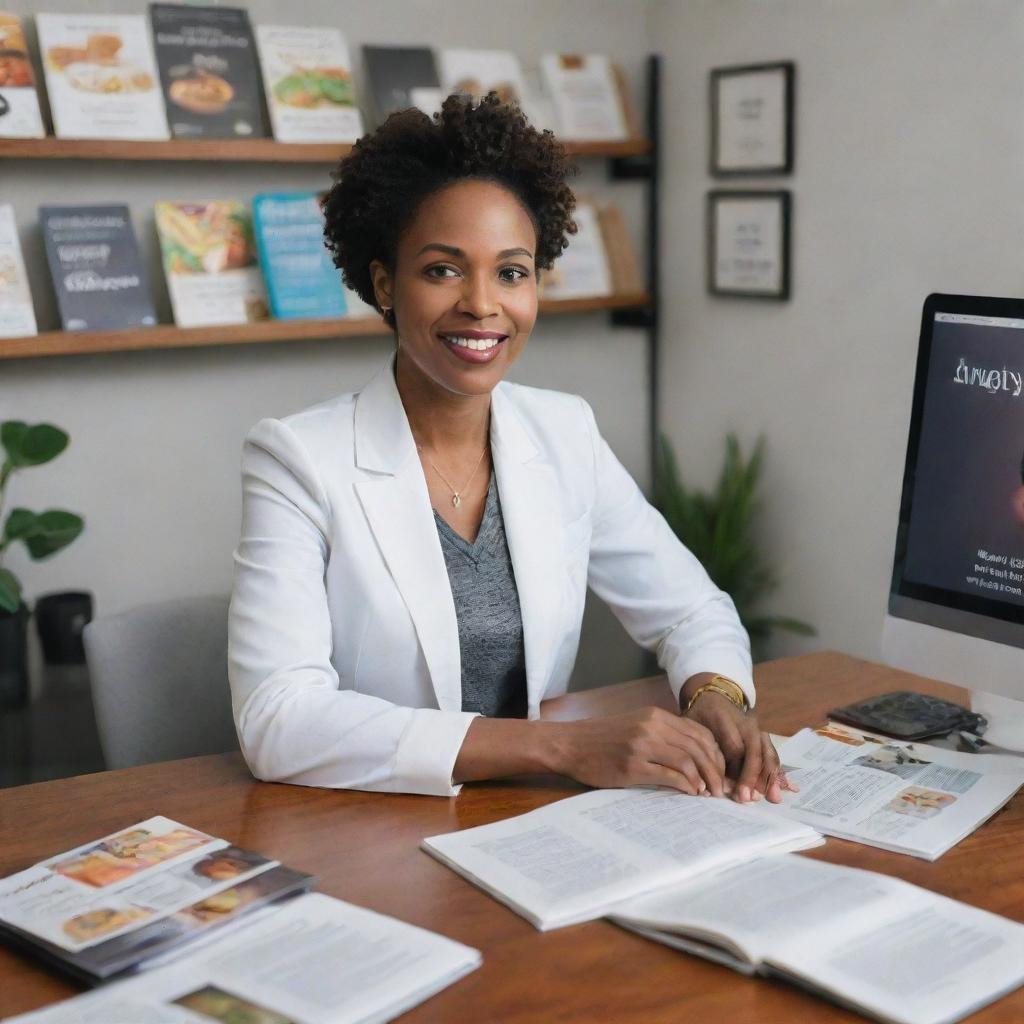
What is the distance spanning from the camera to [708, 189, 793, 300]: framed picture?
351 centimetres

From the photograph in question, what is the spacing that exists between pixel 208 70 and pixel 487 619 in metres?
1.88

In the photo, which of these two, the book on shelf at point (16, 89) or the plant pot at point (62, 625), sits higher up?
the book on shelf at point (16, 89)

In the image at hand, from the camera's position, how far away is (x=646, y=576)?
2.08 meters

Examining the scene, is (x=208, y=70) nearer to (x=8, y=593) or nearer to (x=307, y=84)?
(x=307, y=84)

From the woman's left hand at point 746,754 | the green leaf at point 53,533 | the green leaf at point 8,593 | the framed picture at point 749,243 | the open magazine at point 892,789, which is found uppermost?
the framed picture at point 749,243

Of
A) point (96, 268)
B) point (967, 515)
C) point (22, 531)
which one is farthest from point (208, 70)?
point (967, 515)

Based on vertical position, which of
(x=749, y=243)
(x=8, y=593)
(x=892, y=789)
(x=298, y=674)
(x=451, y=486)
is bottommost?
(x=8, y=593)

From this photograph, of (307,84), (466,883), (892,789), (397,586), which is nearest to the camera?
(466,883)

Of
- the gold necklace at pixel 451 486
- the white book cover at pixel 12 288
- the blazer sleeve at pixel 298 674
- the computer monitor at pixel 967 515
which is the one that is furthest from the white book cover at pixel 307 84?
the computer monitor at pixel 967 515

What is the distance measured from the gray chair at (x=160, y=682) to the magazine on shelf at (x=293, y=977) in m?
0.86

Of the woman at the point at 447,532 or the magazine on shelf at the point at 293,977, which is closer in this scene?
the magazine on shelf at the point at 293,977

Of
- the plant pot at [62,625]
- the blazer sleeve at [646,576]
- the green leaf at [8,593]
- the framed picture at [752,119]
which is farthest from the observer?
the framed picture at [752,119]

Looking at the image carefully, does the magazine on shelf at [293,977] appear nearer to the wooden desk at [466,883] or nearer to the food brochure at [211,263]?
the wooden desk at [466,883]

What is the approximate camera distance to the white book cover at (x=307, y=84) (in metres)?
3.27
